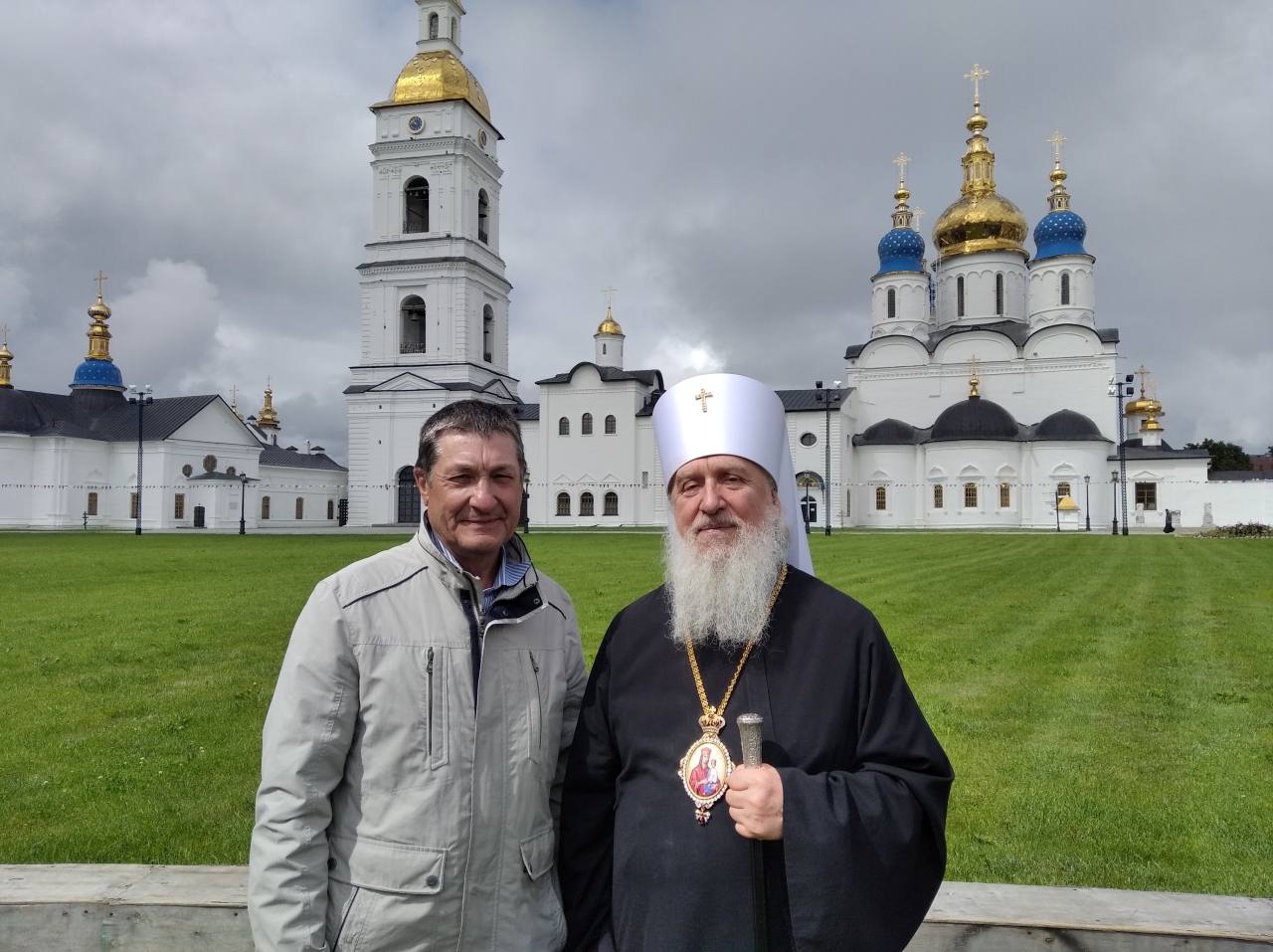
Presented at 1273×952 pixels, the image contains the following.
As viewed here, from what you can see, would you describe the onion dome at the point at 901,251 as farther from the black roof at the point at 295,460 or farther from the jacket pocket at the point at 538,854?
the jacket pocket at the point at 538,854

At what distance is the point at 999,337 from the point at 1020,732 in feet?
154

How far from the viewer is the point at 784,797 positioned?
6.67 feet

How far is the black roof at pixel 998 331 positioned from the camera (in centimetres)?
4731

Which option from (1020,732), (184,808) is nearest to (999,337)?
(1020,732)

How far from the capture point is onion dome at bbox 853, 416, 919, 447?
46781 millimetres

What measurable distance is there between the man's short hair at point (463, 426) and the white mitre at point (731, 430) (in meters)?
0.44

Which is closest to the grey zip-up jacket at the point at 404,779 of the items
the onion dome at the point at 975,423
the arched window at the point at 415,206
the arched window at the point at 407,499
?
the arched window at the point at 407,499

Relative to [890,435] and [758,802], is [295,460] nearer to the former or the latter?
[890,435]

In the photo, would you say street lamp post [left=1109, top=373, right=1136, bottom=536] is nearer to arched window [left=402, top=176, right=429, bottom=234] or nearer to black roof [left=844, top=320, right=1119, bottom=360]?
black roof [left=844, top=320, right=1119, bottom=360]

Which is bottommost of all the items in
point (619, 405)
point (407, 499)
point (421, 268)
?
point (407, 499)

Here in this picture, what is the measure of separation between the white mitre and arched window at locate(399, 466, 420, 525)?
1769 inches

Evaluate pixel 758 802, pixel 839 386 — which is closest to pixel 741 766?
pixel 758 802

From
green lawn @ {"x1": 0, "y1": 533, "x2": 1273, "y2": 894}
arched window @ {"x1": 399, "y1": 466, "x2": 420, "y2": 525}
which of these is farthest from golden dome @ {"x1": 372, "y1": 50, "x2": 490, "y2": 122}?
green lawn @ {"x1": 0, "y1": 533, "x2": 1273, "y2": 894}

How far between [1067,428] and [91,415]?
54.3 metres
